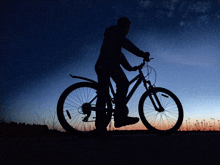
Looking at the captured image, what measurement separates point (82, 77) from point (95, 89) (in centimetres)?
39

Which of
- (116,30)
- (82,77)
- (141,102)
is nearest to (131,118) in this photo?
(141,102)

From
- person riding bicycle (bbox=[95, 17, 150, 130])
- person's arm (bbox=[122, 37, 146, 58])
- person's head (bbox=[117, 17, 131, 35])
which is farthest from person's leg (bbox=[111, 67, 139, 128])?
person's head (bbox=[117, 17, 131, 35])

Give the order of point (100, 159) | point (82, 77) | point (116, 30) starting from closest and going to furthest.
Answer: point (100, 159)
point (82, 77)
point (116, 30)

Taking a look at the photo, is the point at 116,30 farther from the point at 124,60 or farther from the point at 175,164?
the point at 175,164

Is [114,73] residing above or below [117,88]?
above

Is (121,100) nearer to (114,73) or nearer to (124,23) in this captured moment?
(114,73)

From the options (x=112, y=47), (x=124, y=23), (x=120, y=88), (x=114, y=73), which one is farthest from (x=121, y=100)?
(x=124, y=23)

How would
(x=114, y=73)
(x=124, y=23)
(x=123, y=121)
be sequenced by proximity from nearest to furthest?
(x=123, y=121) < (x=114, y=73) < (x=124, y=23)

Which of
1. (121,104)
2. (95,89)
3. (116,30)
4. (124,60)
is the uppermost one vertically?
(116,30)

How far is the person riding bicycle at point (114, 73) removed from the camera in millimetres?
3547

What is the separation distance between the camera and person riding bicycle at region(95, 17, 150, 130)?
3.55 metres

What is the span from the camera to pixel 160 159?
1577 mm

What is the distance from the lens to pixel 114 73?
12.0ft

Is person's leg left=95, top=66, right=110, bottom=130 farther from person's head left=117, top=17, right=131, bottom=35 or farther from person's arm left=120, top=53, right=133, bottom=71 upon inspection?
person's head left=117, top=17, right=131, bottom=35
